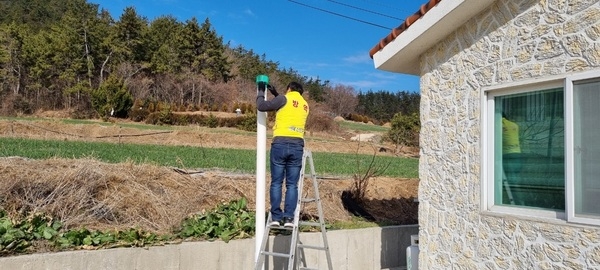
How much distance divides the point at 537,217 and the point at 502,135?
1093 mm

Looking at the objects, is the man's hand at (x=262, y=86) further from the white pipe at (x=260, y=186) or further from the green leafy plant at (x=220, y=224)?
the green leafy plant at (x=220, y=224)

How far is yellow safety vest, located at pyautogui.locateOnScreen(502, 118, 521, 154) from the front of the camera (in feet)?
19.6

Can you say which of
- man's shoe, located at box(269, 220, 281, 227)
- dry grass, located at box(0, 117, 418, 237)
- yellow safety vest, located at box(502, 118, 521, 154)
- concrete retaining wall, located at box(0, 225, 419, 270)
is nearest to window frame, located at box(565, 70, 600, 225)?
yellow safety vest, located at box(502, 118, 521, 154)

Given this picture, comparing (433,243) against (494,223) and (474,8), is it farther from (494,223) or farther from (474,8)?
(474,8)

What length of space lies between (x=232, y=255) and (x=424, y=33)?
4.01 metres

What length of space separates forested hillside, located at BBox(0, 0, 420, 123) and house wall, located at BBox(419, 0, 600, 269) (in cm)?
4327

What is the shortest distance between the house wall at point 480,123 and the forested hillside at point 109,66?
43266 millimetres

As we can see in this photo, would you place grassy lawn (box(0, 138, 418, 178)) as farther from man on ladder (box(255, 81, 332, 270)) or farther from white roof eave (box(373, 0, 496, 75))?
white roof eave (box(373, 0, 496, 75))

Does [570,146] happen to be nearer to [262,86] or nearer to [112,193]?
[262,86]

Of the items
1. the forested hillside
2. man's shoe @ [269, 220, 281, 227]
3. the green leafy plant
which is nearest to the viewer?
man's shoe @ [269, 220, 281, 227]

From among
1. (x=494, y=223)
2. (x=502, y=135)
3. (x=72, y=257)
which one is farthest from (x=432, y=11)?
(x=72, y=257)

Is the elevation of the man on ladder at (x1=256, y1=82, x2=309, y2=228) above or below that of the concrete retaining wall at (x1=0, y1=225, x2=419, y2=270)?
above

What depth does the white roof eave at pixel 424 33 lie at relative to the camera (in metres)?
6.32

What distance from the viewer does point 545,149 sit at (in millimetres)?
5648
